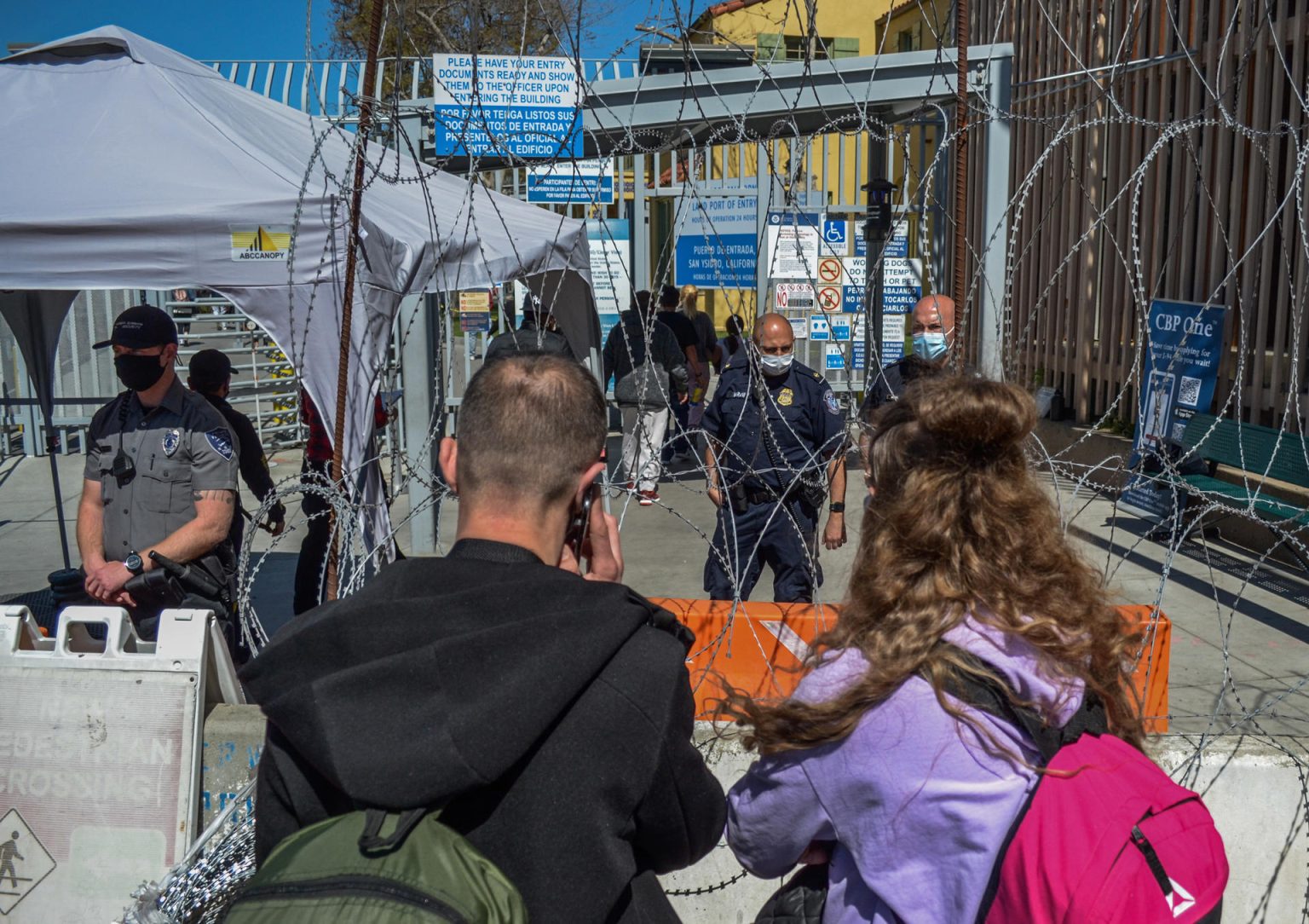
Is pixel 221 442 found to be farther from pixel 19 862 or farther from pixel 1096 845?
pixel 1096 845

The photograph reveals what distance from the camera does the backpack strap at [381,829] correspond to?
3.95 feet

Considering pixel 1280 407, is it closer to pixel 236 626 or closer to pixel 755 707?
pixel 236 626

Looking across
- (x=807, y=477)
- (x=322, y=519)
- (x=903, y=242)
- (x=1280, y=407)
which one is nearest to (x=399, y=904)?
(x=807, y=477)

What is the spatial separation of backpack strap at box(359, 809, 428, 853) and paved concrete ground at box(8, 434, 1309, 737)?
2677mm

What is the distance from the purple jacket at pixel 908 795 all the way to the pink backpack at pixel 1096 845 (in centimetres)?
2

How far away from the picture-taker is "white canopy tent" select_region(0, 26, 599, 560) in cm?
409

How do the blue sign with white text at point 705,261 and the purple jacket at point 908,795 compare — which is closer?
the purple jacket at point 908,795

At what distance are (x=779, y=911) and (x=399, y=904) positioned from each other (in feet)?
2.16

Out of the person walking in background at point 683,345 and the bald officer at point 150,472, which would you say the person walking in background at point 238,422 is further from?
the person walking in background at point 683,345

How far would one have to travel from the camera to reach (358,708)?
1.27 meters

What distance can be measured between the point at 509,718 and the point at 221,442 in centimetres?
309

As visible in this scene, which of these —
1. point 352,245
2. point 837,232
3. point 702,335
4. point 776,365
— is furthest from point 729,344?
point 352,245

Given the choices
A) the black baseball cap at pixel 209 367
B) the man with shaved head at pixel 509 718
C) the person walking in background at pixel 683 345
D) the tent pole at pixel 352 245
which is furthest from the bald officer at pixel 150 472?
the person walking in background at pixel 683 345

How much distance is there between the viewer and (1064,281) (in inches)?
398
